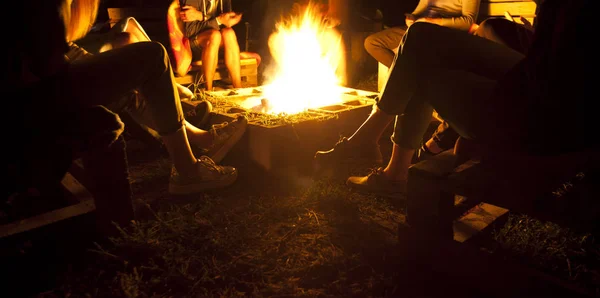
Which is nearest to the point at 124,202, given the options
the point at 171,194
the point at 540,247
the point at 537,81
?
the point at 171,194

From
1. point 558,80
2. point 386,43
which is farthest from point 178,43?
point 558,80

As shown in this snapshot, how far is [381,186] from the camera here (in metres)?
3.09

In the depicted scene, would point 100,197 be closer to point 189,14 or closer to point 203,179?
point 203,179

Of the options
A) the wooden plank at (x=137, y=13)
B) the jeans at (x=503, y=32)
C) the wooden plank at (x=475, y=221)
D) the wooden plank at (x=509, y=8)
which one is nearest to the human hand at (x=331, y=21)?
the wooden plank at (x=509, y=8)

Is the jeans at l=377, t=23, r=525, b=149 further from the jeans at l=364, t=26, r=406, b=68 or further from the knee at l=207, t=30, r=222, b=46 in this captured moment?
the knee at l=207, t=30, r=222, b=46

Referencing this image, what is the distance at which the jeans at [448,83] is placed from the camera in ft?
6.30

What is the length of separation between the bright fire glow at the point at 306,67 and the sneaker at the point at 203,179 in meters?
1.05

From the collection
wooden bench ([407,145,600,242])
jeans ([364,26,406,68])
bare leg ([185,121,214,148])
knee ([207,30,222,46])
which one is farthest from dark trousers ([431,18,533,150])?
knee ([207,30,222,46])

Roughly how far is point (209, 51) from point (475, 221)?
4.43m

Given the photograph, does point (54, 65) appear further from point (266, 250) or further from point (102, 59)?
point (266, 250)

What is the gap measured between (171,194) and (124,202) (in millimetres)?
749

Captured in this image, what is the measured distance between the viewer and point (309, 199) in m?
3.28

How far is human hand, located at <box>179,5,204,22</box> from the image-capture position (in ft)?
20.2

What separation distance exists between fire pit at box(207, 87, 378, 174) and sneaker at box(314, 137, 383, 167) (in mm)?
434
